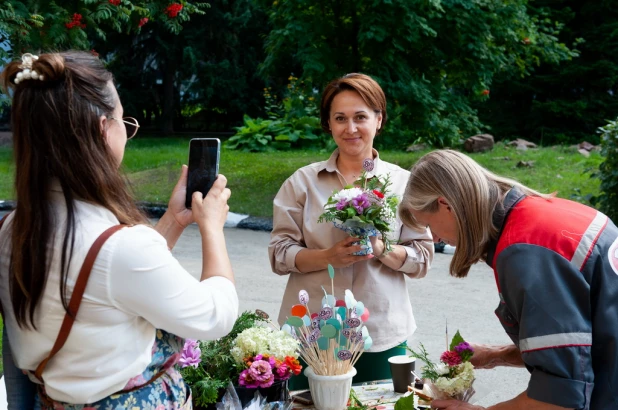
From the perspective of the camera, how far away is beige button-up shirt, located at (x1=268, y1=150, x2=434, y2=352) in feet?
9.35

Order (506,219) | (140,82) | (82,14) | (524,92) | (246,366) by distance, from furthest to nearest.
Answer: (140,82)
(524,92)
(82,14)
(246,366)
(506,219)

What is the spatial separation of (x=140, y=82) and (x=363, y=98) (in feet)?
70.2

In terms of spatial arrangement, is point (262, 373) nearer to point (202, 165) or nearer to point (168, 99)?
point (202, 165)

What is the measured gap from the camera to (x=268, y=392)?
208cm

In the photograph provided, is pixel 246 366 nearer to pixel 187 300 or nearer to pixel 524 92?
pixel 187 300

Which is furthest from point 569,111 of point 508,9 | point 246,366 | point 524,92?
point 246,366

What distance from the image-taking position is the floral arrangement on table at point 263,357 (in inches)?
80.1

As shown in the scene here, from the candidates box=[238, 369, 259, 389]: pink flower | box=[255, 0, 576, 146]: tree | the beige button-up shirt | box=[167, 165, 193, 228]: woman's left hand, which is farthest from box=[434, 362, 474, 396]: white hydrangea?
box=[255, 0, 576, 146]: tree

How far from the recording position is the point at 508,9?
1032 cm

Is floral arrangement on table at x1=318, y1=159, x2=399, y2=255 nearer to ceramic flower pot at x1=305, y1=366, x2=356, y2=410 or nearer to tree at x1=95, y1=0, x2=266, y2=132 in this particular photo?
ceramic flower pot at x1=305, y1=366, x2=356, y2=410

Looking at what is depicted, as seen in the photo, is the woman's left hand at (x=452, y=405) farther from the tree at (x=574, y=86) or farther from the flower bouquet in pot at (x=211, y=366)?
the tree at (x=574, y=86)

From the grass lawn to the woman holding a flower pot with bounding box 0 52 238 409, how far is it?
7.96 m

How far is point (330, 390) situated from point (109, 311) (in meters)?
1.02

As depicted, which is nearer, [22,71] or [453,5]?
[22,71]
